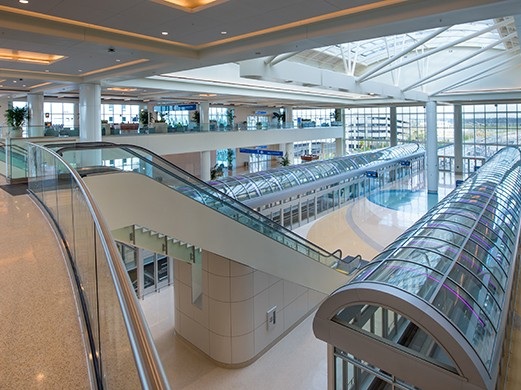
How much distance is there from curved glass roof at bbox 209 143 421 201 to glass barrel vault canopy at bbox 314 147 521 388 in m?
8.75

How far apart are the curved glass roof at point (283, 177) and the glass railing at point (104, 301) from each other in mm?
10133

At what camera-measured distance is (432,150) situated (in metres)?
28.2

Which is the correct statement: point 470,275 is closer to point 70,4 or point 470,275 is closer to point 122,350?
point 122,350

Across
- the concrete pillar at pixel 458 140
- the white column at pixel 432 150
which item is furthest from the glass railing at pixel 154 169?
the concrete pillar at pixel 458 140

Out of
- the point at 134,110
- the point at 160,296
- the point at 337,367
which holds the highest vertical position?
the point at 134,110

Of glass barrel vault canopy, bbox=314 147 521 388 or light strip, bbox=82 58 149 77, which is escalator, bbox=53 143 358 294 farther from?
light strip, bbox=82 58 149 77

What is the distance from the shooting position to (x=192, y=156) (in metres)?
34.2

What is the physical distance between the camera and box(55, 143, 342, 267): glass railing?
26.3ft

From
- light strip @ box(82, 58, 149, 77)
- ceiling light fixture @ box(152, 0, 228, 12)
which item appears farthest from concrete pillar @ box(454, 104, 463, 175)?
ceiling light fixture @ box(152, 0, 228, 12)

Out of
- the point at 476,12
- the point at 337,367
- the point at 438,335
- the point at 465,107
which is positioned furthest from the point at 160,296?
the point at 465,107

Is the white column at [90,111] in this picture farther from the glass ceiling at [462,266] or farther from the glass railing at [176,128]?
the glass ceiling at [462,266]

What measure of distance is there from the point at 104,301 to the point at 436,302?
14.7ft

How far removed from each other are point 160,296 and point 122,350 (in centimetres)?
1292

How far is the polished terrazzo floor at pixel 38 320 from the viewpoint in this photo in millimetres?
2504
